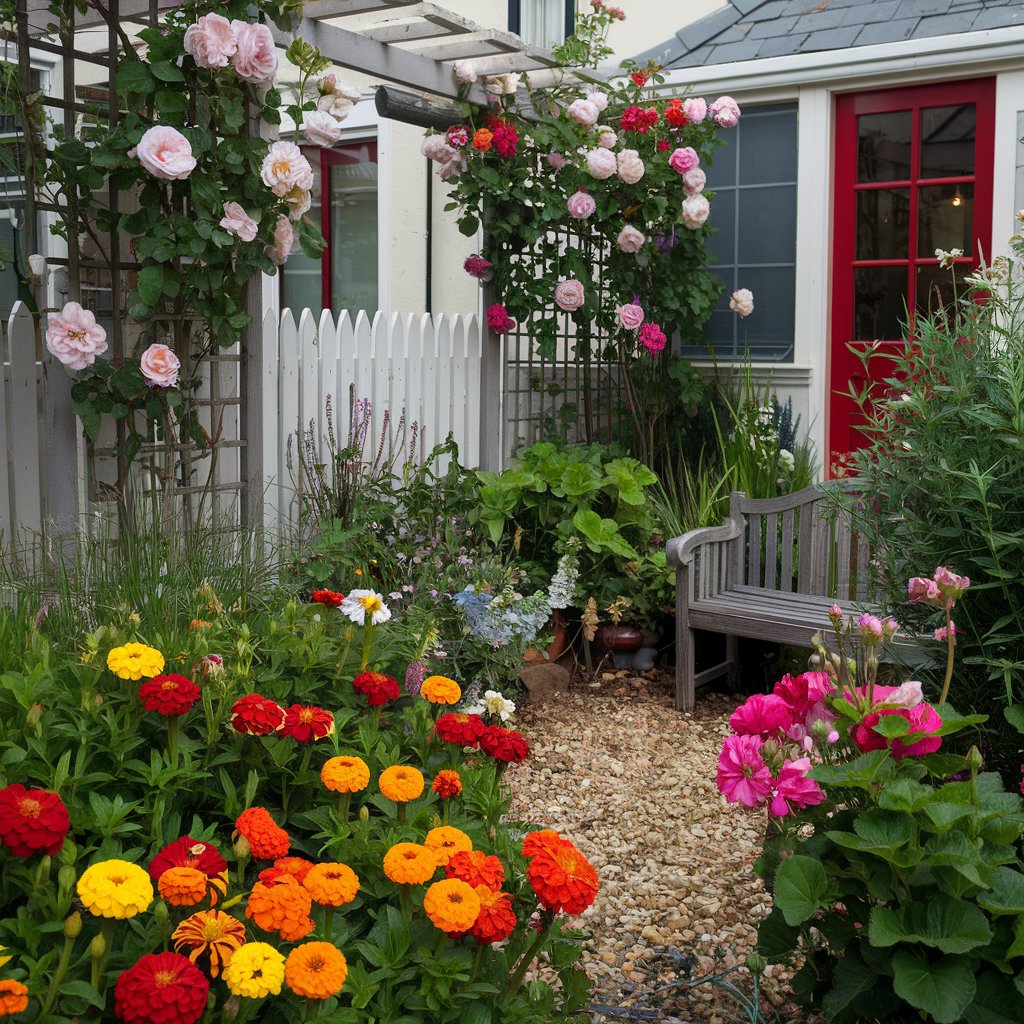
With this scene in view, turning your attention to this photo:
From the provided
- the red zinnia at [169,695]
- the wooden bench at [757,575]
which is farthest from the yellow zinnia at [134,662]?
the wooden bench at [757,575]

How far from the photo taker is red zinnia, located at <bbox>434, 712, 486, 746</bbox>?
210 cm

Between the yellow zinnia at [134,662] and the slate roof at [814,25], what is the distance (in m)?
5.30

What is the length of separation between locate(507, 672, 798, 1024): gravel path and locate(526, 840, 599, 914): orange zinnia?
2.72ft

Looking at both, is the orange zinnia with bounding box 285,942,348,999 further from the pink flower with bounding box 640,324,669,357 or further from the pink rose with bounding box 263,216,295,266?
the pink flower with bounding box 640,324,669,357

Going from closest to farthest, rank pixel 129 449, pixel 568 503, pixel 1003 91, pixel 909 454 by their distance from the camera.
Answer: pixel 909 454
pixel 129 449
pixel 568 503
pixel 1003 91

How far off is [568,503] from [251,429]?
1.44 m

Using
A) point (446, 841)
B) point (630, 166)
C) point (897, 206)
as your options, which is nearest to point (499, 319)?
point (630, 166)

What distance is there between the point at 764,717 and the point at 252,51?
2.77 metres

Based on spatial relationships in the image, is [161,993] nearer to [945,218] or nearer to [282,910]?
[282,910]

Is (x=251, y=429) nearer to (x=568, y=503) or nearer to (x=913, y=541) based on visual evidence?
(x=568, y=503)

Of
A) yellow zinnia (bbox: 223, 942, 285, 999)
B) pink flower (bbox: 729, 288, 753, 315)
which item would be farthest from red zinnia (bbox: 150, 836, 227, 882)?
pink flower (bbox: 729, 288, 753, 315)

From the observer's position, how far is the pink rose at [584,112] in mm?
5445

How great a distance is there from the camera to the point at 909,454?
2525 mm

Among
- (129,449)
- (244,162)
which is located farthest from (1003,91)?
(129,449)
